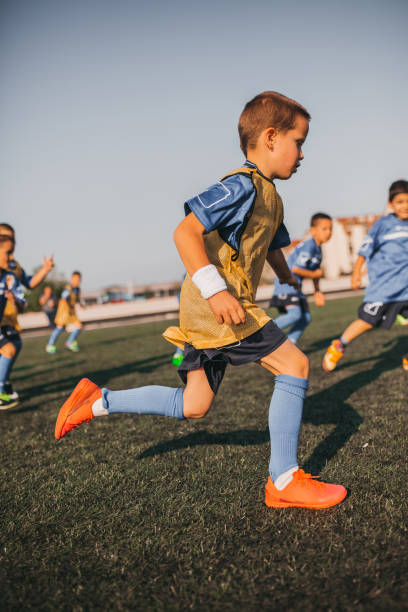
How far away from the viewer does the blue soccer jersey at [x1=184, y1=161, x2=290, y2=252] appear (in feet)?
6.75

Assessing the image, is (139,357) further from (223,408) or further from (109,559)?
(109,559)

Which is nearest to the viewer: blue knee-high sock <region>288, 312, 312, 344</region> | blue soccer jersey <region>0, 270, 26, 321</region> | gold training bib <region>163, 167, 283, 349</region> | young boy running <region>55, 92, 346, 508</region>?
young boy running <region>55, 92, 346, 508</region>

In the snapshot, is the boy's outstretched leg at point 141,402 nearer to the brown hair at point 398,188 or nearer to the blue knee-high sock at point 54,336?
the brown hair at point 398,188

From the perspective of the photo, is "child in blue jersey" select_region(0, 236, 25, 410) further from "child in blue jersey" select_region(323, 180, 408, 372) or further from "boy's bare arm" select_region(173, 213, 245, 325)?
"child in blue jersey" select_region(323, 180, 408, 372)

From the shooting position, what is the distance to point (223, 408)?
427cm

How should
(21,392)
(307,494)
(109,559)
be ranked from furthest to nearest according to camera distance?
(21,392) < (307,494) < (109,559)

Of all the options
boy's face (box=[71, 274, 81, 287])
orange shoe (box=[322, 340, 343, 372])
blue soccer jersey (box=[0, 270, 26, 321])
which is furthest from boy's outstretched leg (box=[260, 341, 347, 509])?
boy's face (box=[71, 274, 81, 287])

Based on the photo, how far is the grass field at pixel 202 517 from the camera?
5.29ft

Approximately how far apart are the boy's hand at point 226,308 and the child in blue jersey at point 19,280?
359cm

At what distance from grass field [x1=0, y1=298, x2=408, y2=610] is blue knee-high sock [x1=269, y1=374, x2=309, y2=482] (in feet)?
0.76

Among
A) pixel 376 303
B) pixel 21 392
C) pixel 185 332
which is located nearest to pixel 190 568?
pixel 185 332

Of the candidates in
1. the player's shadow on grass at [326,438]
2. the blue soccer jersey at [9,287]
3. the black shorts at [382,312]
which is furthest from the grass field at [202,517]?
the blue soccer jersey at [9,287]

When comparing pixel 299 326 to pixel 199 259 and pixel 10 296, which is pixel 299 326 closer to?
pixel 10 296

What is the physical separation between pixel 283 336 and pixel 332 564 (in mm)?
1043
